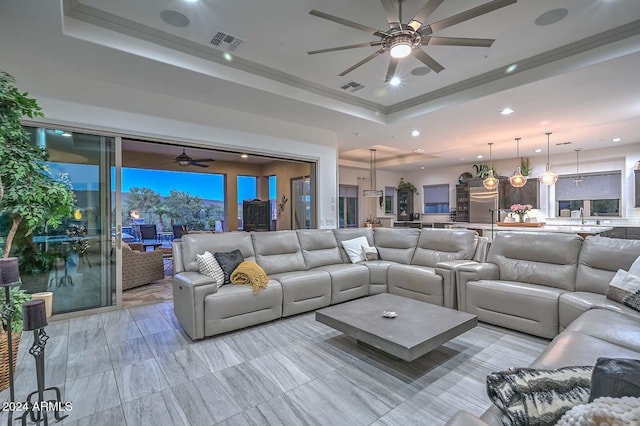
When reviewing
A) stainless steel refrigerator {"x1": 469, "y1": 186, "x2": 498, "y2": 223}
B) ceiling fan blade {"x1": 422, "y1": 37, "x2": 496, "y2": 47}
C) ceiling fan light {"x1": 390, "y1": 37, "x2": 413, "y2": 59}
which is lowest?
stainless steel refrigerator {"x1": 469, "y1": 186, "x2": 498, "y2": 223}

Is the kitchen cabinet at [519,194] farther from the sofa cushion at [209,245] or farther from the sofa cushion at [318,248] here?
the sofa cushion at [209,245]

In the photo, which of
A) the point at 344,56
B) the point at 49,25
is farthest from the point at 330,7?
the point at 49,25

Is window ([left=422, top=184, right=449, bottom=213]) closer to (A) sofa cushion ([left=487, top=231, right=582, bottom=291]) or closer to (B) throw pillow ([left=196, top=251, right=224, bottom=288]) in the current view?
(A) sofa cushion ([left=487, top=231, right=582, bottom=291])

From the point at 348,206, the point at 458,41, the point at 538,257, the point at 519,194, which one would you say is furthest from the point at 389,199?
the point at 458,41

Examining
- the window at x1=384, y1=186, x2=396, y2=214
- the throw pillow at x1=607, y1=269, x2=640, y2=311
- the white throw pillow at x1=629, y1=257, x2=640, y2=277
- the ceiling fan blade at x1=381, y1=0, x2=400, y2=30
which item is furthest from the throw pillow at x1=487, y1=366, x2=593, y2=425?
the window at x1=384, y1=186, x2=396, y2=214

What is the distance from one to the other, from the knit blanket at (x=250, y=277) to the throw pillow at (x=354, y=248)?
1768mm

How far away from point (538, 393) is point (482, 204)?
9.82 meters

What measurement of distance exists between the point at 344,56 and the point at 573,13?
2345 millimetres

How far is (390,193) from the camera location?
12.1 m

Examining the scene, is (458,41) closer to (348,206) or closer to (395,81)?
(395,81)

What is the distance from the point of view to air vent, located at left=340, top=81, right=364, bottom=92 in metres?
4.66

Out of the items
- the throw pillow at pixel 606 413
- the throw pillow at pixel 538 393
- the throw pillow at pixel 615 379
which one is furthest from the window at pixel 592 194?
the throw pillow at pixel 606 413

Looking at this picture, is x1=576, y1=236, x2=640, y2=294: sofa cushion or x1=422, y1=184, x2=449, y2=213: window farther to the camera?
x1=422, y1=184, x2=449, y2=213: window

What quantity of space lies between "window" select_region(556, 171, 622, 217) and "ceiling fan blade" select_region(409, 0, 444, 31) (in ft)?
28.1
